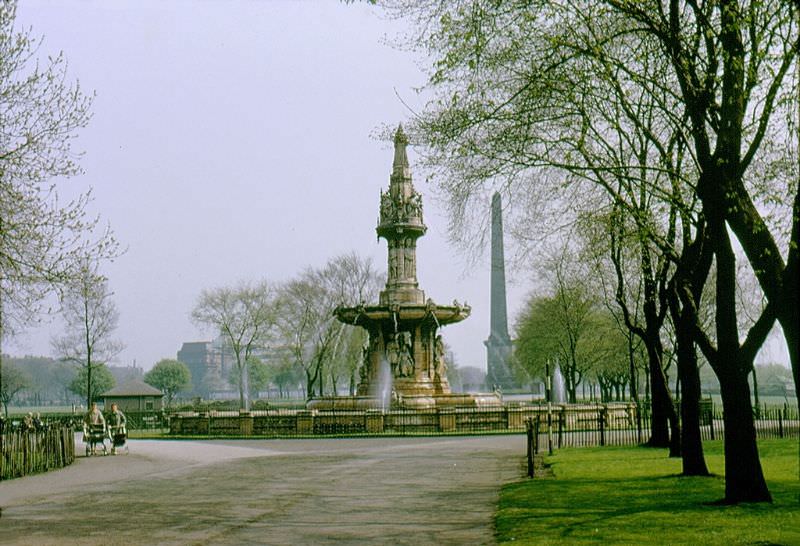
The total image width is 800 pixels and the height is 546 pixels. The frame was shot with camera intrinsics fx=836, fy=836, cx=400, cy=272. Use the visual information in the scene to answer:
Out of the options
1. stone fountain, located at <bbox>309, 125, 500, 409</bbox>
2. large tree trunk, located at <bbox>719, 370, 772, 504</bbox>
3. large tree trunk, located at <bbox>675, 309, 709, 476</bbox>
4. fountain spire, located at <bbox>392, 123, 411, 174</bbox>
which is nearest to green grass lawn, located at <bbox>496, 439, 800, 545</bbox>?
large tree trunk, located at <bbox>719, 370, 772, 504</bbox>

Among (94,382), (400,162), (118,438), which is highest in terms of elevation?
(400,162)

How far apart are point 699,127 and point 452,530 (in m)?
7.54

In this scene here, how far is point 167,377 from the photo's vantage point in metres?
126

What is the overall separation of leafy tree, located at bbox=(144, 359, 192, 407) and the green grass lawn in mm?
112813

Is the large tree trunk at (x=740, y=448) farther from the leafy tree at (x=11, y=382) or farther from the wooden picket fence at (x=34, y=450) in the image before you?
the leafy tree at (x=11, y=382)

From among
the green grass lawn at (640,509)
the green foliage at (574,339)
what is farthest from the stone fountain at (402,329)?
the green grass lawn at (640,509)

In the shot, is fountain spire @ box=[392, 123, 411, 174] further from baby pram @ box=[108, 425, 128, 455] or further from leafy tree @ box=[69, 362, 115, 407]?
leafy tree @ box=[69, 362, 115, 407]

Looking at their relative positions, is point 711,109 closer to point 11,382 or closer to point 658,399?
point 658,399

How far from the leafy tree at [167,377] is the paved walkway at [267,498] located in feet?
333

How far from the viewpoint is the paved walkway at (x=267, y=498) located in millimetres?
11672

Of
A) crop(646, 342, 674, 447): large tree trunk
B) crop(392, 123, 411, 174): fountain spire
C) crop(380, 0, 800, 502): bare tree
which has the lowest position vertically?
crop(646, 342, 674, 447): large tree trunk

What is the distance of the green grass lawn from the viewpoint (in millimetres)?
10641

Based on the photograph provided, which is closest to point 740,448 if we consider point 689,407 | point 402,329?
point 689,407

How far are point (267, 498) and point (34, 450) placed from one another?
10199 mm
